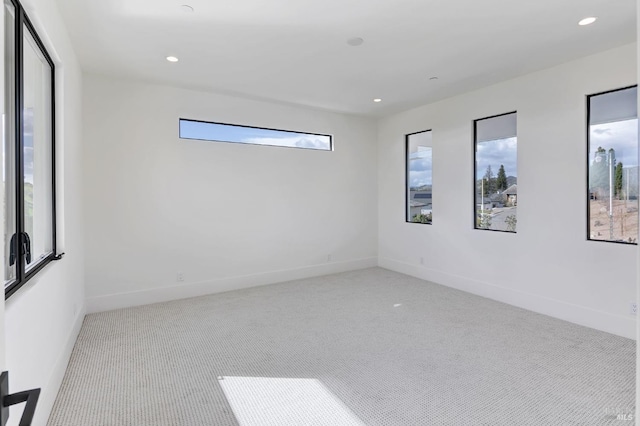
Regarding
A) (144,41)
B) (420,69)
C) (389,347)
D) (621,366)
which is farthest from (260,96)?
(621,366)

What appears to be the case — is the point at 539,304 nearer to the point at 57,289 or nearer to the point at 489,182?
the point at 489,182

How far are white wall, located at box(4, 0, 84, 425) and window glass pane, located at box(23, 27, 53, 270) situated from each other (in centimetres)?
10

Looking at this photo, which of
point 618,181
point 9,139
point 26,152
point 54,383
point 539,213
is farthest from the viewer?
point 539,213

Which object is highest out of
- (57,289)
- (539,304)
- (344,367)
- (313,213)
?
(313,213)

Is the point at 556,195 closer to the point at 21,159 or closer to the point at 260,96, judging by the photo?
the point at 260,96

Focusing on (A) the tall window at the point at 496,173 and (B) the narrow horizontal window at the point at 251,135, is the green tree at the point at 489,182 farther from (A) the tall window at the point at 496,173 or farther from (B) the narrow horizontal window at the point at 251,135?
(B) the narrow horizontal window at the point at 251,135

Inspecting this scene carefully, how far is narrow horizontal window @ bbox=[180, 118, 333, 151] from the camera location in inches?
177

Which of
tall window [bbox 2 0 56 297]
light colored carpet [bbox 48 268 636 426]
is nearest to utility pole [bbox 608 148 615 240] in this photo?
light colored carpet [bbox 48 268 636 426]

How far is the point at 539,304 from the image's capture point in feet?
12.7

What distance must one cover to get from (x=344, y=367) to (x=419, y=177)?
142 inches

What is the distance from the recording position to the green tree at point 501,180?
427 centimetres

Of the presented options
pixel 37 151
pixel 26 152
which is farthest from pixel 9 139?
pixel 37 151

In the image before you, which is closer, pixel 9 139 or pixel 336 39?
pixel 9 139

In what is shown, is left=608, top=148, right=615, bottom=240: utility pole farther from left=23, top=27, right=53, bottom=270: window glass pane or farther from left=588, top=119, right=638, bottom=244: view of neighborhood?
left=23, top=27, right=53, bottom=270: window glass pane
